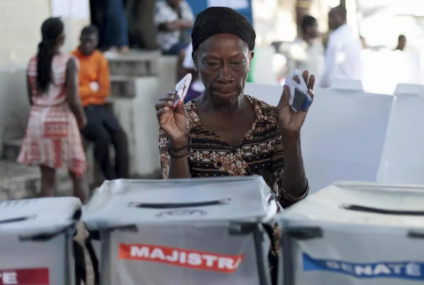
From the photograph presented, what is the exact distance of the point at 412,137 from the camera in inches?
122

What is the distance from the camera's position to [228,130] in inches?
83.0

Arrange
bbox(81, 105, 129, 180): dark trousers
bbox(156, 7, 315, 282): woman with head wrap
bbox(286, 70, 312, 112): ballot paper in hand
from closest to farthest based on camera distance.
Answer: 1. bbox(286, 70, 312, 112): ballot paper in hand
2. bbox(156, 7, 315, 282): woman with head wrap
3. bbox(81, 105, 129, 180): dark trousers

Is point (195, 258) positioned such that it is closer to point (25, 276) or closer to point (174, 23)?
point (25, 276)

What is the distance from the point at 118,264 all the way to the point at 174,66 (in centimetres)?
591

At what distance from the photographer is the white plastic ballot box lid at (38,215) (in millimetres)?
1349

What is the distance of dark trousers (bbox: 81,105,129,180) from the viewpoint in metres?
5.95

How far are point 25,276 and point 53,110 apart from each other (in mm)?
3757

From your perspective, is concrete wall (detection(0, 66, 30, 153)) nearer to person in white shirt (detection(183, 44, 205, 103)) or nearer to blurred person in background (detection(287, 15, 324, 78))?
person in white shirt (detection(183, 44, 205, 103))

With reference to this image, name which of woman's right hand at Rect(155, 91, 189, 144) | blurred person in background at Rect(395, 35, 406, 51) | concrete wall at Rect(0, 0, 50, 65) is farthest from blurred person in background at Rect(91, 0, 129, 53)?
woman's right hand at Rect(155, 91, 189, 144)

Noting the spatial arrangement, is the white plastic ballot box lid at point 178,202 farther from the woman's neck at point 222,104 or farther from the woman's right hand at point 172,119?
the woman's neck at point 222,104

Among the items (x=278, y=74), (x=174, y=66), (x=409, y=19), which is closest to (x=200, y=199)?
(x=174, y=66)

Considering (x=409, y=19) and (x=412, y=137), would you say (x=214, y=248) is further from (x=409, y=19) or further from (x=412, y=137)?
(x=409, y=19)

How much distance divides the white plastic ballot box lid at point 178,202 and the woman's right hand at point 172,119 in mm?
279

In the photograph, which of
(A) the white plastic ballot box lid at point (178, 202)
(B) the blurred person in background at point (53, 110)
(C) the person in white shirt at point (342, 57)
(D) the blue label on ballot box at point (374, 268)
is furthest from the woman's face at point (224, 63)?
(C) the person in white shirt at point (342, 57)
